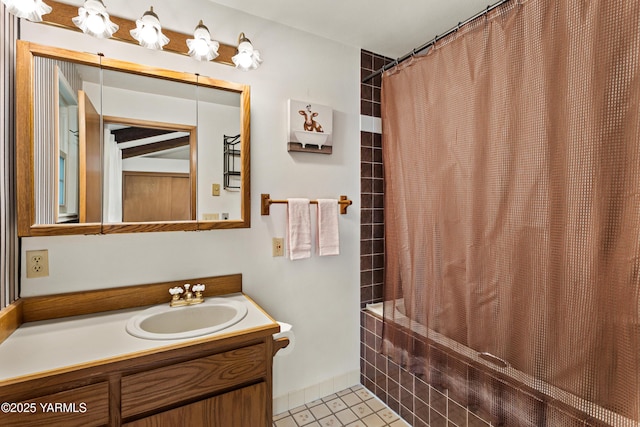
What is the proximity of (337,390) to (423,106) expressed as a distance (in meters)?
1.93

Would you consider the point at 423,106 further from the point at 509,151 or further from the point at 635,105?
the point at 635,105

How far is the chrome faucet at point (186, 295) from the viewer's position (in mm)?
1499

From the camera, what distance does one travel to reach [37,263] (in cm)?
133

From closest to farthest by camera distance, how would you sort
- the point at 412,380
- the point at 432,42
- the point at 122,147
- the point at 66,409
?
the point at 66,409
the point at 122,147
the point at 432,42
the point at 412,380

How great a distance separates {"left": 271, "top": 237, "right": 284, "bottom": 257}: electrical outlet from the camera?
1871mm

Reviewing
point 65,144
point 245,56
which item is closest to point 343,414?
point 65,144

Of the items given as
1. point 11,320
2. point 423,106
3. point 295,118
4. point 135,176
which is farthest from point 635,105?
point 11,320

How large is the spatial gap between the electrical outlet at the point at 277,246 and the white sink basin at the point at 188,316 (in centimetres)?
40

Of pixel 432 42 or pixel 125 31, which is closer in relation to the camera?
pixel 125 31

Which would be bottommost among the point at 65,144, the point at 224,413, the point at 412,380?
the point at 412,380

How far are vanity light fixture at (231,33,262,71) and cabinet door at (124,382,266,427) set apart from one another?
5.15 ft

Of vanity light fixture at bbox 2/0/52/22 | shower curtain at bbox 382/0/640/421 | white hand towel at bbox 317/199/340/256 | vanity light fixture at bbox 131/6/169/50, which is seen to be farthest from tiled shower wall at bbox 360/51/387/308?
vanity light fixture at bbox 2/0/52/22

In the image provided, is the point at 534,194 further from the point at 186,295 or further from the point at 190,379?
the point at 186,295

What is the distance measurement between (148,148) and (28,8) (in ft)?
2.14
